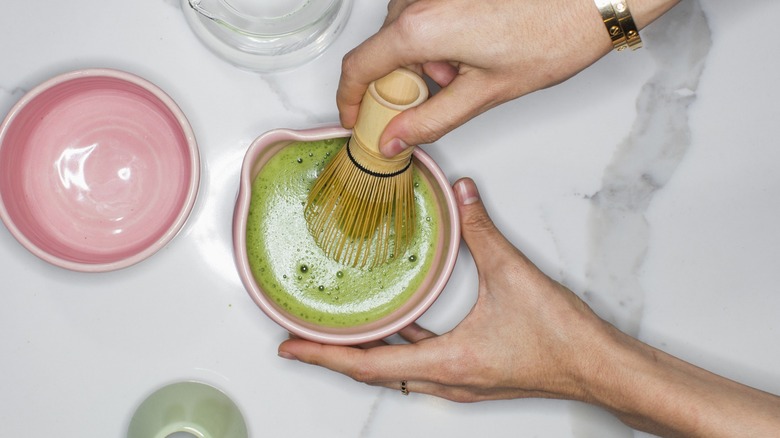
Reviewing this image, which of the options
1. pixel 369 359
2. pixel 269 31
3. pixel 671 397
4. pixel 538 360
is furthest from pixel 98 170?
pixel 671 397

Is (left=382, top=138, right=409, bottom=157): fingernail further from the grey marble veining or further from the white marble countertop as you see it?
the grey marble veining

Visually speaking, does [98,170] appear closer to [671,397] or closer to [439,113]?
[439,113]

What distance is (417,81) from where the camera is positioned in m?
0.69

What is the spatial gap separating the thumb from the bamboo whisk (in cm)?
6

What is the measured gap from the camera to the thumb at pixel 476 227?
84cm

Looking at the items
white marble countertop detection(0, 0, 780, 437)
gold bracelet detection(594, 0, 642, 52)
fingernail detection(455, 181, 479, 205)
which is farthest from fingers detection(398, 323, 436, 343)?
gold bracelet detection(594, 0, 642, 52)

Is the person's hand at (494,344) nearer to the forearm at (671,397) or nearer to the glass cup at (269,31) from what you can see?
the forearm at (671,397)

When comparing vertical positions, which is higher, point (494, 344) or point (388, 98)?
point (388, 98)

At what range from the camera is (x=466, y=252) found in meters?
0.90

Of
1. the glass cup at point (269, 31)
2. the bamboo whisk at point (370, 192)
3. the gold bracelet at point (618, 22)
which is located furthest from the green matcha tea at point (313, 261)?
the gold bracelet at point (618, 22)

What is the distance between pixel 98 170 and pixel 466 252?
406 millimetres

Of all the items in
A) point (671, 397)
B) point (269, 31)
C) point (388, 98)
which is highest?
point (269, 31)

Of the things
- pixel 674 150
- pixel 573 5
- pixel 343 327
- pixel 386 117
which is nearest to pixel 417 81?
pixel 386 117

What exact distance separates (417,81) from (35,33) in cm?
45
